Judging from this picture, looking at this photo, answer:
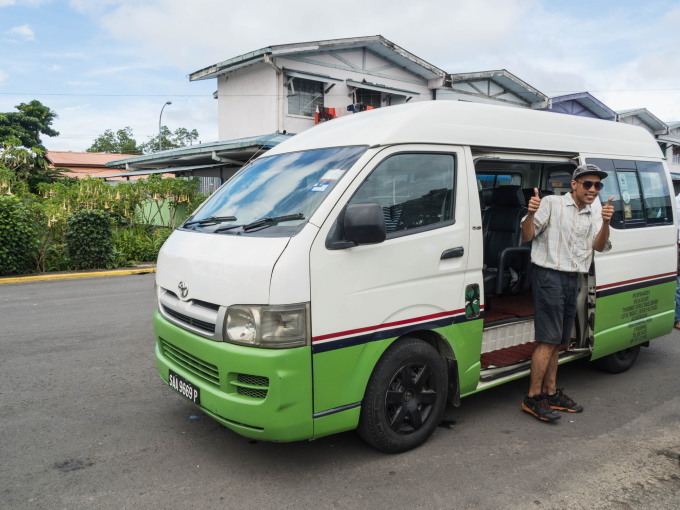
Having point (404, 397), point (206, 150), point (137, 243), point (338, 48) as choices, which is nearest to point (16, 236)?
point (137, 243)

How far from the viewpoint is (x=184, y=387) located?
3.44 meters

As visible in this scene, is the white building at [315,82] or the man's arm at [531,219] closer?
the man's arm at [531,219]

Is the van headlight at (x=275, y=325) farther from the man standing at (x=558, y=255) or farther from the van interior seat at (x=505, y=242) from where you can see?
the van interior seat at (x=505, y=242)

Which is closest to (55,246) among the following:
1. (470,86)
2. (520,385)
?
(520,385)

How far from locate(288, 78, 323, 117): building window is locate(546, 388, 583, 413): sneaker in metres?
15.7

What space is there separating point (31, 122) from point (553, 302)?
34.0 meters

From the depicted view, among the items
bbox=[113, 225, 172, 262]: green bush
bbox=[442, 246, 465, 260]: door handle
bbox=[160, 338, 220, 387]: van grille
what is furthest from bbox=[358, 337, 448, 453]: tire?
bbox=[113, 225, 172, 262]: green bush

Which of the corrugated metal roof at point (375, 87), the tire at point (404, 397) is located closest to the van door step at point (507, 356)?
the tire at point (404, 397)

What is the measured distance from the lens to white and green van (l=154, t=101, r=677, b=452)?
118 inches

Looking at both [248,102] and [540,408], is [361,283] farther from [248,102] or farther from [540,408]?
[248,102]

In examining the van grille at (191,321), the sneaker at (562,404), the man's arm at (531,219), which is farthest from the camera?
the sneaker at (562,404)

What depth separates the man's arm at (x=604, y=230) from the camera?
4.05 m

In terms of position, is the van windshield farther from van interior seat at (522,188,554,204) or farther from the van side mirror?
van interior seat at (522,188,554,204)

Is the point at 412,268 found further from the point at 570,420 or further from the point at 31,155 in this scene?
the point at 31,155
